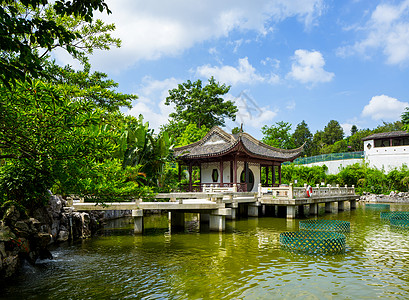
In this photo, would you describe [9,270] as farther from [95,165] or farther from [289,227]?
[289,227]

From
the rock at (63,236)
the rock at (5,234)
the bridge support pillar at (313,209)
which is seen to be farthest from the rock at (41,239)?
the bridge support pillar at (313,209)

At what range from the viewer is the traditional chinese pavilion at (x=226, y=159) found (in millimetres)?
21984

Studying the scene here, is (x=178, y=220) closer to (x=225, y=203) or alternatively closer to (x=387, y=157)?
(x=225, y=203)

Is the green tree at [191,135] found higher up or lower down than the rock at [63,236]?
higher up

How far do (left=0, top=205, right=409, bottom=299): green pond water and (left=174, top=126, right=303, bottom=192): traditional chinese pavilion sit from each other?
9.99m

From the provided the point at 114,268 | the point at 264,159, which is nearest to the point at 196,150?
the point at 264,159

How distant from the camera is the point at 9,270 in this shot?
7.01 m

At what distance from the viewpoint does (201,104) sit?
1727 inches

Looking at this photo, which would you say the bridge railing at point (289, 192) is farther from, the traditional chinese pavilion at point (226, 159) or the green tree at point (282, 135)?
Result: the green tree at point (282, 135)

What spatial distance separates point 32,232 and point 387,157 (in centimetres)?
4151

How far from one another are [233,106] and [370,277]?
1518 inches

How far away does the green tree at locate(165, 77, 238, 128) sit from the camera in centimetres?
4359

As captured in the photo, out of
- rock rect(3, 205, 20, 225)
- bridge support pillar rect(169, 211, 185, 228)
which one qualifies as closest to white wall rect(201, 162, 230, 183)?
bridge support pillar rect(169, 211, 185, 228)

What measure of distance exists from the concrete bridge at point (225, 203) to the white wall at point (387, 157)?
16213 millimetres
